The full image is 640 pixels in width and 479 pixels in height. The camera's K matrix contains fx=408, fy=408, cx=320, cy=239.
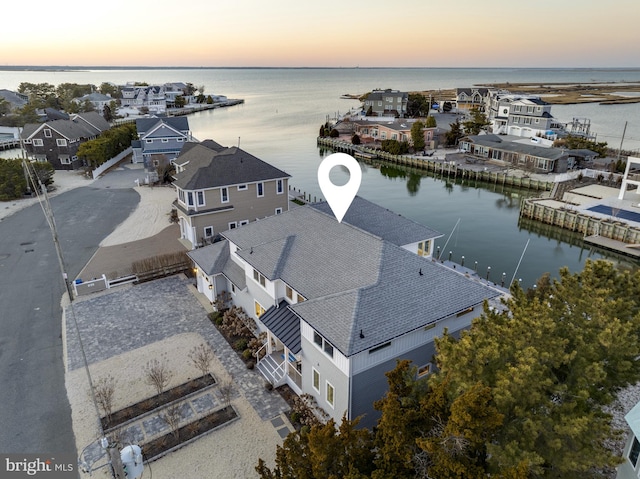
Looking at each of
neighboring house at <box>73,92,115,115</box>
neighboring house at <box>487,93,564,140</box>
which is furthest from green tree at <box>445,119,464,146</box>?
neighboring house at <box>73,92,115,115</box>

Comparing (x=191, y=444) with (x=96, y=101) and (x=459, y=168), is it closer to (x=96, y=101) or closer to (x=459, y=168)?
(x=459, y=168)

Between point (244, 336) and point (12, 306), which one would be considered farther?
point (12, 306)

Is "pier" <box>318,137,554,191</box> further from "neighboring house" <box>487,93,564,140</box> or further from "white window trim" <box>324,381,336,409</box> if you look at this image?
"white window trim" <box>324,381,336,409</box>

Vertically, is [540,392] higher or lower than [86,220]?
higher

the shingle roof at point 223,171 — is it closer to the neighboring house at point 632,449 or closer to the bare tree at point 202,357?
the bare tree at point 202,357

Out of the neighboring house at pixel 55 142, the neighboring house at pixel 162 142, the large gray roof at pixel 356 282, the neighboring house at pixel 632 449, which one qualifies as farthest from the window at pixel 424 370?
the neighboring house at pixel 55 142

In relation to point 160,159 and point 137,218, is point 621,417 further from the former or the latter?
point 160,159

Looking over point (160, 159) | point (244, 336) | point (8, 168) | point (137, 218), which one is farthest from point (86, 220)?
point (244, 336)
